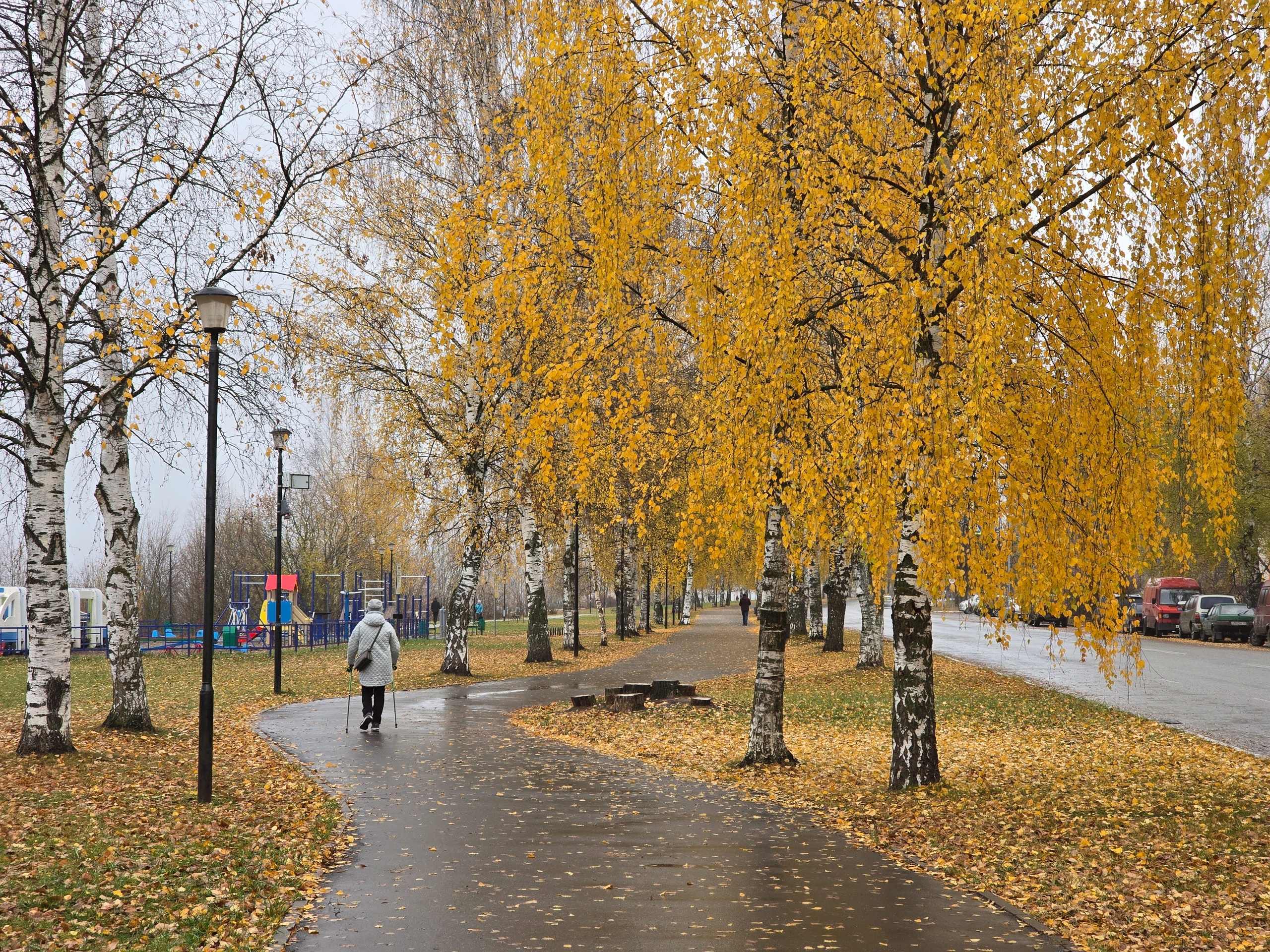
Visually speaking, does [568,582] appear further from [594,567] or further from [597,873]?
[597,873]

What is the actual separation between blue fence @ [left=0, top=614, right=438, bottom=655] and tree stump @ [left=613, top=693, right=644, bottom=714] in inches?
737

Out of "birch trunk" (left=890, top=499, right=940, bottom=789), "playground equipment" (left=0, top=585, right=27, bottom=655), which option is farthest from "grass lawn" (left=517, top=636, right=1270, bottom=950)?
"playground equipment" (left=0, top=585, right=27, bottom=655)

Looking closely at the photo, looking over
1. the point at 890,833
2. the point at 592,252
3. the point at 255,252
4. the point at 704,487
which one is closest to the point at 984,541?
the point at 890,833

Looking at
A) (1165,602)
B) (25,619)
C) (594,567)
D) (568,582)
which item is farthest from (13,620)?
(1165,602)

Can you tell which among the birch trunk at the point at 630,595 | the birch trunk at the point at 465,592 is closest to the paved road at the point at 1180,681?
the birch trunk at the point at 465,592

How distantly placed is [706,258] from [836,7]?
2415 mm

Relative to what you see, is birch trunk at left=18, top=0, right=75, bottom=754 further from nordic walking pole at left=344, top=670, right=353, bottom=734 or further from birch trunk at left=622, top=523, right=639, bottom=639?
birch trunk at left=622, top=523, right=639, bottom=639

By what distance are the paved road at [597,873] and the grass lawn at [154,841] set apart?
0.43 meters

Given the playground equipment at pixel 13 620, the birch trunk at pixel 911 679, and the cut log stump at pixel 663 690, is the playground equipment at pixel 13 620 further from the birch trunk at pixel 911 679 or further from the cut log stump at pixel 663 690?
the birch trunk at pixel 911 679

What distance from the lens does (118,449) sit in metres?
13.1

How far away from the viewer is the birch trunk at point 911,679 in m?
9.55

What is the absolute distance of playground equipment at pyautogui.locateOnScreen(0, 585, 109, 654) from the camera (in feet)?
110

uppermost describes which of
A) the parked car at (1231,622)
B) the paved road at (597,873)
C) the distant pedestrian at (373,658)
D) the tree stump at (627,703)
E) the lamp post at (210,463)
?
the lamp post at (210,463)

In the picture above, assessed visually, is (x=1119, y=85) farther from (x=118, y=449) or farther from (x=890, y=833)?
(x=118, y=449)
